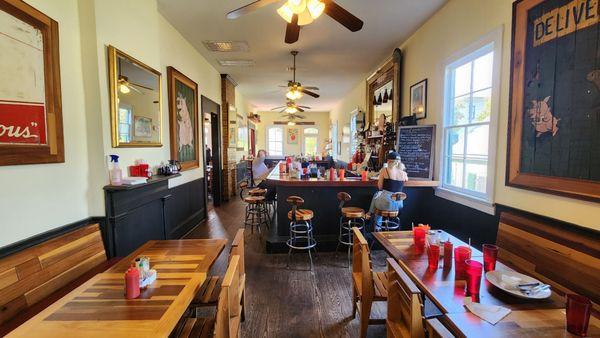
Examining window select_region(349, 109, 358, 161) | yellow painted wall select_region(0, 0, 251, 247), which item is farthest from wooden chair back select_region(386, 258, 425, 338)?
window select_region(349, 109, 358, 161)

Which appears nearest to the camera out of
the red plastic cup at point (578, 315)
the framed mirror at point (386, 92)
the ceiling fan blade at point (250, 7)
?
the red plastic cup at point (578, 315)

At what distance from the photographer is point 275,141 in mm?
13594

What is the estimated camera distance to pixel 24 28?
1718 mm

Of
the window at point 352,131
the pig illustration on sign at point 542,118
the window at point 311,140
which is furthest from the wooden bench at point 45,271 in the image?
the window at point 311,140

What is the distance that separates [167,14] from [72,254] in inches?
121

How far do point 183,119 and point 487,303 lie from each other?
4.28 metres

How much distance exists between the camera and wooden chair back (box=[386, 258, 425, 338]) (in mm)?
1165

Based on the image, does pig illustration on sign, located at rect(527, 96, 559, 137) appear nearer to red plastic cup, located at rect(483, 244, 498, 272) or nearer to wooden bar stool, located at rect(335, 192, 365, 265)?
red plastic cup, located at rect(483, 244, 498, 272)

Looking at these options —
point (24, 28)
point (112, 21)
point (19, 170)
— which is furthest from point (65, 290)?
point (112, 21)

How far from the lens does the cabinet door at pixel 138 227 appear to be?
2.42 metres

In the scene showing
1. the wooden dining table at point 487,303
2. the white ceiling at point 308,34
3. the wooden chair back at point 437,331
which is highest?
the white ceiling at point 308,34

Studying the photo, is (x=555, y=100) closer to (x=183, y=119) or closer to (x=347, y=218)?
(x=347, y=218)

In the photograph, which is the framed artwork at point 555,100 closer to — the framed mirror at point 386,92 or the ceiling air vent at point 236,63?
the framed mirror at point 386,92

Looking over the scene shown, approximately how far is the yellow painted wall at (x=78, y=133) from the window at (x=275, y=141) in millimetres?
10685
